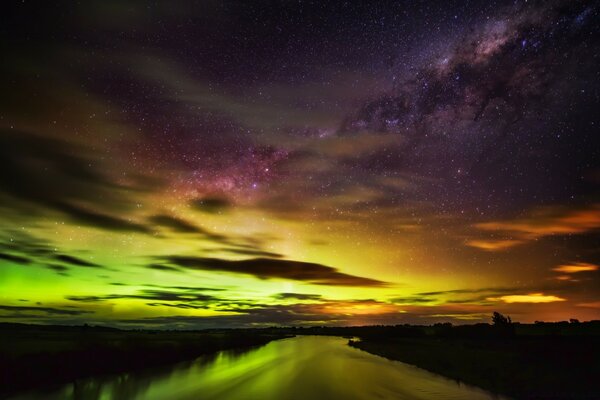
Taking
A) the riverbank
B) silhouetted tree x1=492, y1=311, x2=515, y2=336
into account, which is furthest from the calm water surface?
silhouetted tree x1=492, y1=311, x2=515, y2=336

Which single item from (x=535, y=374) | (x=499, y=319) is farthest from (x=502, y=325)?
(x=535, y=374)

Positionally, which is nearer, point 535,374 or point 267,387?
point 267,387

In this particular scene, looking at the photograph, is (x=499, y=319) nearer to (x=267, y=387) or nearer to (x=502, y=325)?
(x=502, y=325)

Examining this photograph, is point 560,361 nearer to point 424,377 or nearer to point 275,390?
point 424,377

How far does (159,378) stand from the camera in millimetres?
31500

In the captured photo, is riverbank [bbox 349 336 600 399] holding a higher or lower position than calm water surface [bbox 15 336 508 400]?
higher

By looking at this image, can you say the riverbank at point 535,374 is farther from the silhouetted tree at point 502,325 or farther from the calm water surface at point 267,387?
the silhouetted tree at point 502,325

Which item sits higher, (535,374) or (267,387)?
(535,374)

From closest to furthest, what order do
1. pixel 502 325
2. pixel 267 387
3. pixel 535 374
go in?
pixel 267 387 → pixel 535 374 → pixel 502 325

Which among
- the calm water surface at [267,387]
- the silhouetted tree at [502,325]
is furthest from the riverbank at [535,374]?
the silhouetted tree at [502,325]

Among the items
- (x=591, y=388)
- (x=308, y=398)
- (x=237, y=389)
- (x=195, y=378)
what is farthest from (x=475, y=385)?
(x=195, y=378)

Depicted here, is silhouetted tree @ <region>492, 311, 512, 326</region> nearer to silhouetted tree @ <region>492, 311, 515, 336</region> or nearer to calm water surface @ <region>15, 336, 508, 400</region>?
silhouetted tree @ <region>492, 311, 515, 336</region>

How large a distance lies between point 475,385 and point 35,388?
25604mm

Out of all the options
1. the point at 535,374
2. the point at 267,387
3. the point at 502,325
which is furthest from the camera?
the point at 502,325
